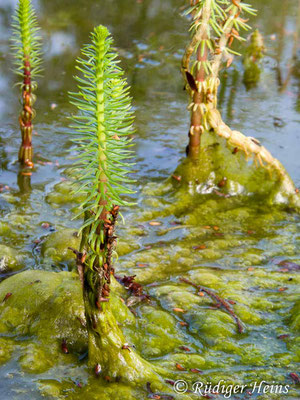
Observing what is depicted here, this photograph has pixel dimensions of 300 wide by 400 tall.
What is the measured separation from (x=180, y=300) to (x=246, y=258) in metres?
0.99

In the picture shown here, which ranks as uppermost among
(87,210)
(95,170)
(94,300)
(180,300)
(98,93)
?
(98,93)

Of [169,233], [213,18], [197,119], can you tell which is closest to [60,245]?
[169,233]

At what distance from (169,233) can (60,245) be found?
1.06 m

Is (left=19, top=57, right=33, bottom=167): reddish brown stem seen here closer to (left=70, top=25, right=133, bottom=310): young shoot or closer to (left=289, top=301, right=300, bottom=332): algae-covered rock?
(left=70, top=25, right=133, bottom=310): young shoot

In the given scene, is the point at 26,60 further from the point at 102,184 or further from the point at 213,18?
the point at 102,184

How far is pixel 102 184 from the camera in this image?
2535 mm

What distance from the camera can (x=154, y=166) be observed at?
643 centimetres

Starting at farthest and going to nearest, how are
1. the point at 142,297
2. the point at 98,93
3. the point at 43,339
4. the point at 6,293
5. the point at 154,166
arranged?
the point at 154,166
the point at 142,297
the point at 6,293
the point at 43,339
the point at 98,93

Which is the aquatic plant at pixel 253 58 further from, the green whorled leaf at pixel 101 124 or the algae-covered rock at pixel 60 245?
the green whorled leaf at pixel 101 124

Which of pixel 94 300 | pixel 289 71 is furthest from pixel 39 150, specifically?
pixel 289 71

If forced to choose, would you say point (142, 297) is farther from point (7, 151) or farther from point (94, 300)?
point (7, 151)

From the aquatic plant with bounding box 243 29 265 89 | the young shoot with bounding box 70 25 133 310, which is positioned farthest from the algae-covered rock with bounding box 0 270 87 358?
the aquatic plant with bounding box 243 29 265 89

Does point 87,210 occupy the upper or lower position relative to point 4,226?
upper

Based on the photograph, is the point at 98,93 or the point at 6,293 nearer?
the point at 98,93
